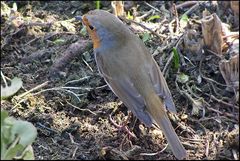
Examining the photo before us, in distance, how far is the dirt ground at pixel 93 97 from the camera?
14.5 feet

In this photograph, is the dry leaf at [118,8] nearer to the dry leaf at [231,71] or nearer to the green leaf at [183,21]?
the green leaf at [183,21]

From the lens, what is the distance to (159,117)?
4.46 meters

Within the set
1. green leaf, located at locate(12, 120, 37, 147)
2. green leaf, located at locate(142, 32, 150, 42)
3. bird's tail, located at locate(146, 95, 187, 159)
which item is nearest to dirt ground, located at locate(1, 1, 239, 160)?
green leaf, located at locate(142, 32, 150, 42)

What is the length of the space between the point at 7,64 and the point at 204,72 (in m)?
1.88

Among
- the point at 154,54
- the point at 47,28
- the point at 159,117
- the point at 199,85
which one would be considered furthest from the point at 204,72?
the point at 47,28

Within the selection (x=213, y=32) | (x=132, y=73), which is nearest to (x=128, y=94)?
(x=132, y=73)

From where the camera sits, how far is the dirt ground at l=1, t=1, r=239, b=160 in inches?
175

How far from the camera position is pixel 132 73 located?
4.80 m

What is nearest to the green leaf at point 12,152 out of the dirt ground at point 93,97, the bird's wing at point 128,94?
the dirt ground at point 93,97

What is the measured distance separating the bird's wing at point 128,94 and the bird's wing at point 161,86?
6.5 inches

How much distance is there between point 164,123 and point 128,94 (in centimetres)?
43

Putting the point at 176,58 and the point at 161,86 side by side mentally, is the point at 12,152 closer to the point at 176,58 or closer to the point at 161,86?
the point at 161,86

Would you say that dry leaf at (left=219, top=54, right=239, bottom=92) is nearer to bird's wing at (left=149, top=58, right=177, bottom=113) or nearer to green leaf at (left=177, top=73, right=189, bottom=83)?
green leaf at (left=177, top=73, right=189, bottom=83)

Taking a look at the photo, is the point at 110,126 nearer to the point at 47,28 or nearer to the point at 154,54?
the point at 154,54
